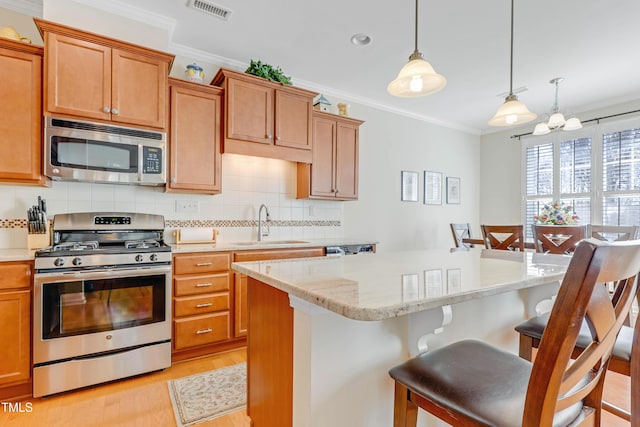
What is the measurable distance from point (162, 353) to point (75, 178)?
1.40 meters

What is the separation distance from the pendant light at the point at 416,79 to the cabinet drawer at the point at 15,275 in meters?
2.46

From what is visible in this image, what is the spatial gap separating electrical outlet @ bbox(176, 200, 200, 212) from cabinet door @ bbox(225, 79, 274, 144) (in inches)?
28.3

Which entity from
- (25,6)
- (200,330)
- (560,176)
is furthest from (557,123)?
(25,6)

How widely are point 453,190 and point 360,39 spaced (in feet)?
10.6

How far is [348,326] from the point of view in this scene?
1009 mm

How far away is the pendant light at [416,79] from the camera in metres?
1.65

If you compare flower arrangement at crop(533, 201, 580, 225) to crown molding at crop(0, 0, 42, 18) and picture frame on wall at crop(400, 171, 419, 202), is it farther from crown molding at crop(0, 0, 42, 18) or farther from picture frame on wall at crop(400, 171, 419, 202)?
crown molding at crop(0, 0, 42, 18)

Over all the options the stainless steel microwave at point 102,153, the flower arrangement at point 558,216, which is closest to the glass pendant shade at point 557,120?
the flower arrangement at point 558,216

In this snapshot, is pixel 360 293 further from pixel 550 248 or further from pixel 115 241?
pixel 550 248

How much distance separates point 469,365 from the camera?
3.22ft

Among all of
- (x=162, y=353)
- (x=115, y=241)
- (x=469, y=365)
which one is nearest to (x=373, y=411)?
(x=469, y=365)

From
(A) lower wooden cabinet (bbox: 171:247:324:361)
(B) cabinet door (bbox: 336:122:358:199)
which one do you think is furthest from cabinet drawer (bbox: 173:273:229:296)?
(B) cabinet door (bbox: 336:122:358:199)

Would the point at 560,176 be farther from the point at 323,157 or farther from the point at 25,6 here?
the point at 25,6

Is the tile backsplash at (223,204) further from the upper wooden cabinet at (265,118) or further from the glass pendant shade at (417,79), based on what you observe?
the glass pendant shade at (417,79)
